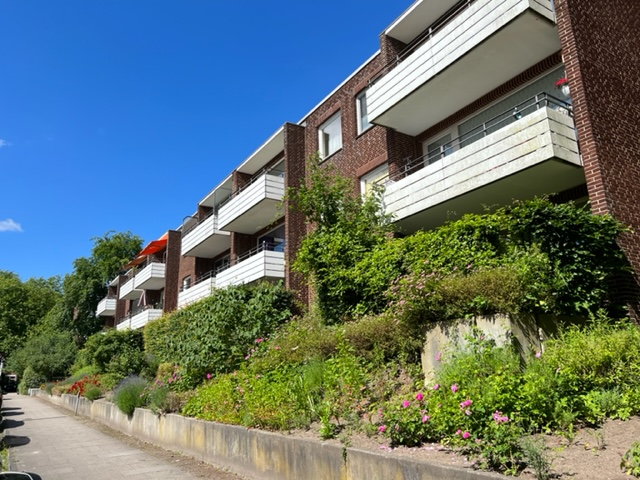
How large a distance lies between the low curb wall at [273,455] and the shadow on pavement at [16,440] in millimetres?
2992

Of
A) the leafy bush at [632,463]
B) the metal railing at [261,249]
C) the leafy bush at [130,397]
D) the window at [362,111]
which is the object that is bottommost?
the leafy bush at [632,463]

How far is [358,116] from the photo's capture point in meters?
18.4

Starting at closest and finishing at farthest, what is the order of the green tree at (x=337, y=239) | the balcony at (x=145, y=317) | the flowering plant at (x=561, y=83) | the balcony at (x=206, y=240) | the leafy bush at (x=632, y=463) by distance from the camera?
the leafy bush at (x=632, y=463), the flowering plant at (x=561, y=83), the green tree at (x=337, y=239), the balcony at (x=206, y=240), the balcony at (x=145, y=317)

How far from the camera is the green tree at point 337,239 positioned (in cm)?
1185

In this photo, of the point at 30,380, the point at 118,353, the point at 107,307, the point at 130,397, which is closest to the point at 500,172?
the point at 130,397

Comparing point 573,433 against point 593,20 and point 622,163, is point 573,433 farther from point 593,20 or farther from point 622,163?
point 593,20

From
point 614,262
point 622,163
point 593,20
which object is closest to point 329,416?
point 614,262

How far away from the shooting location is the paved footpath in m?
8.65

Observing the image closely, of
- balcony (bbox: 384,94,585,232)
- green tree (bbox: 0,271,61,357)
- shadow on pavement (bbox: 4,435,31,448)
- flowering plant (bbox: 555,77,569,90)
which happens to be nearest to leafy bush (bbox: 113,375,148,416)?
shadow on pavement (bbox: 4,435,31,448)

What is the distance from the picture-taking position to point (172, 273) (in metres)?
33.4

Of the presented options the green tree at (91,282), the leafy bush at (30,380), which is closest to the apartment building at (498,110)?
the leafy bush at (30,380)

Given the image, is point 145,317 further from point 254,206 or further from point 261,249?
point 254,206

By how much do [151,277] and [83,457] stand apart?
24684 millimetres

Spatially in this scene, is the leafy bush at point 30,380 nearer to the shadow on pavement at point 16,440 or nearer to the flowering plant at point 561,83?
the shadow on pavement at point 16,440
